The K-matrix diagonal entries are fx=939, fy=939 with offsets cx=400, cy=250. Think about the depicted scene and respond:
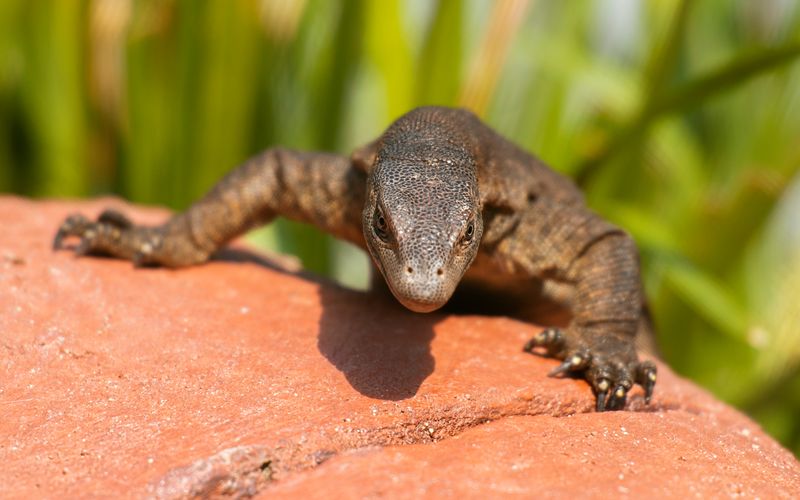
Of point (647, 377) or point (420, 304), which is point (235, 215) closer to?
point (420, 304)

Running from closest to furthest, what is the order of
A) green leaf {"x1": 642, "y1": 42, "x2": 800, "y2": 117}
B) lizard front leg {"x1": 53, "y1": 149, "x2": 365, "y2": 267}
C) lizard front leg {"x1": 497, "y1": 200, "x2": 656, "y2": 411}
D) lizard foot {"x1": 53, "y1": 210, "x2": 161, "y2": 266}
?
lizard front leg {"x1": 497, "y1": 200, "x2": 656, "y2": 411}
lizard front leg {"x1": 53, "y1": 149, "x2": 365, "y2": 267}
lizard foot {"x1": 53, "y1": 210, "x2": 161, "y2": 266}
green leaf {"x1": 642, "y1": 42, "x2": 800, "y2": 117}

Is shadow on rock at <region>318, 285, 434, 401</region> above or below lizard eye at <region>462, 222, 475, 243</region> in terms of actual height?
below

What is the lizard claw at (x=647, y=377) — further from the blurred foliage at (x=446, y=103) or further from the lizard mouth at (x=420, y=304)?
the blurred foliage at (x=446, y=103)

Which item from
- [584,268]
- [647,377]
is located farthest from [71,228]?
[647,377]

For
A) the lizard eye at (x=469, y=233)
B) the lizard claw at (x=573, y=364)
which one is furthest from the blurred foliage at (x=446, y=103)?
the lizard eye at (x=469, y=233)

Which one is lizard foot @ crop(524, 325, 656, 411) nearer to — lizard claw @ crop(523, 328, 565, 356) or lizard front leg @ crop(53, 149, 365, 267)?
lizard claw @ crop(523, 328, 565, 356)

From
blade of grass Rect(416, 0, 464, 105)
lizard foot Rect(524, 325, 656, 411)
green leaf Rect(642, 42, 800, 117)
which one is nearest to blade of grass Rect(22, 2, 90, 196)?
blade of grass Rect(416, 0, 464, 105)
